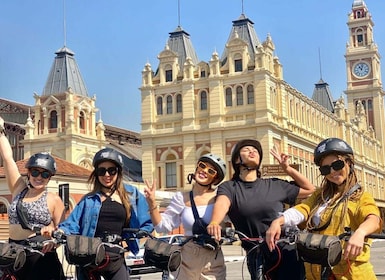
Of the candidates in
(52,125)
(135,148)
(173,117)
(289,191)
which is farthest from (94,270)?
(135,148)

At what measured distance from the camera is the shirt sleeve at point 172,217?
5207 millimetres

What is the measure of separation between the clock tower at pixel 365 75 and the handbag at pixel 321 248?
81239mm

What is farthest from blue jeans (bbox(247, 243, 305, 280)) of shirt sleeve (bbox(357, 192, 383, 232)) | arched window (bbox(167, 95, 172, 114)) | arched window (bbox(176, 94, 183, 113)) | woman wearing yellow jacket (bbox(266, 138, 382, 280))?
arched window (bbox(167, 95, 172, 114))

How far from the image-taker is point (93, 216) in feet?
16.7

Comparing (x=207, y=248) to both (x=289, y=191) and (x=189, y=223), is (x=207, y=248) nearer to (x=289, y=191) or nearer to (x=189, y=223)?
(x=189, y=223)

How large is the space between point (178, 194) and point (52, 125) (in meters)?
47.6

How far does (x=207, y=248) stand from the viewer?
4.81m

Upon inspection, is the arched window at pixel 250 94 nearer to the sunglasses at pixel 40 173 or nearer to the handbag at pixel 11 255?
the sunglasses at pixel 40 173

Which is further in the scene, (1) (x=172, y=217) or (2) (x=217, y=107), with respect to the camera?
(2) (x=217, y=107)

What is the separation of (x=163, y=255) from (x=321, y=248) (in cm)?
135

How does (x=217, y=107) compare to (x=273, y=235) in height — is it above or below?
above

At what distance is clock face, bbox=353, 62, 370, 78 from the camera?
83875mm

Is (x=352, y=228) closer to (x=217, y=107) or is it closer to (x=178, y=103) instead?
(x=217, y=107)

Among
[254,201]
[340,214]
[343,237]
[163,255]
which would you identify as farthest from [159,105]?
[343,237]
